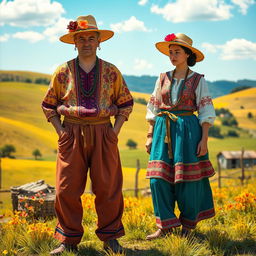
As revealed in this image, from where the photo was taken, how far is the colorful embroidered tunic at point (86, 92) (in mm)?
3984

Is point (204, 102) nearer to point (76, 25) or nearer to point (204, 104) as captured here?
point (204, 104)

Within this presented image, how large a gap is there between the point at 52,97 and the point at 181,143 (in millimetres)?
1480

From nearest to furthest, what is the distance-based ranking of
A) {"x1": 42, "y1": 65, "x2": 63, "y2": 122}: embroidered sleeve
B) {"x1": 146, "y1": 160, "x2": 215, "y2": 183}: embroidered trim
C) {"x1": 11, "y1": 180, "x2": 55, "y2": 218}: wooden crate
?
{"x1": 42, "y1": 65, "x2": 63, "y2": 122}: embroidered sleeve → {"x1": 146, "y1": 160, "x2": 215, "y2": 183}: embroidered trim → {"x1": 11, "y1": 180, "x2": 55, "y2": 218}: wooden crate

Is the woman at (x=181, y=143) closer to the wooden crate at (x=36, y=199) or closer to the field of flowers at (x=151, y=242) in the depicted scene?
the field of flowers at (x=151, y=242)

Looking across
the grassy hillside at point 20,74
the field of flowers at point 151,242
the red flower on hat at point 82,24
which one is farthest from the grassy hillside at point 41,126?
the red flower on hat at point 82,24

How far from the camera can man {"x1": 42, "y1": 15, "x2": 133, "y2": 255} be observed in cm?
400

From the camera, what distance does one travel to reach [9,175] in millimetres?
26578

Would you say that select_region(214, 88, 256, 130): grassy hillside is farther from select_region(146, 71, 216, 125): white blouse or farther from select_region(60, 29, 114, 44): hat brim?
select_region(60, 29, 114, 44): hat brim

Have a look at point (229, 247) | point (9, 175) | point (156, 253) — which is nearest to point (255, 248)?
point (229, 247)

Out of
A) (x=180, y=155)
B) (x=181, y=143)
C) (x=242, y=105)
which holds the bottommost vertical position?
(x=180, y=155)

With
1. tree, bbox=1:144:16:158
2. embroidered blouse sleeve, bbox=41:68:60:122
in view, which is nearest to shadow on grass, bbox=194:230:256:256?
embroidered blouse sleeve, bbox=41:68:60:122

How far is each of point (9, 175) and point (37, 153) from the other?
1053 cm

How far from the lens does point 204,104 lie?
4500mm

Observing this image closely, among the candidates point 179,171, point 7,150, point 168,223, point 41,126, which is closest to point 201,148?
point 179,171
